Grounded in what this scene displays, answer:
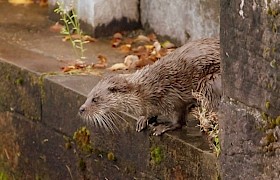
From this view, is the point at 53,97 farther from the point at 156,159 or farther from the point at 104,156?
the point at 156,159

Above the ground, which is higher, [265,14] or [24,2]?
[265,14]

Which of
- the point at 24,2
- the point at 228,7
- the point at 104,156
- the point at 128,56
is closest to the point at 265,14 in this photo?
the point at 228,7

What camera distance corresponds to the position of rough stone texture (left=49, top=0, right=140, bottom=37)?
853cm

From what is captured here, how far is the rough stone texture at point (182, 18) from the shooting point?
783cm

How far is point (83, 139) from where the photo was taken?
720cm

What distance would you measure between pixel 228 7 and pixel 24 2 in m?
5.14

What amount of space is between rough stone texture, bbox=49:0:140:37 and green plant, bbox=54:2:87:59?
8 centimetres

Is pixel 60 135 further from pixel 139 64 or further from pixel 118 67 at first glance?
pixel 139 64

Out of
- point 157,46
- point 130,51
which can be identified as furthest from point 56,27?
point 157,46

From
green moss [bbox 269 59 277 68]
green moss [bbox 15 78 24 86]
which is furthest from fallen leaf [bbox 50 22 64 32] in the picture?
green moss [bbox 269 59 277 68]

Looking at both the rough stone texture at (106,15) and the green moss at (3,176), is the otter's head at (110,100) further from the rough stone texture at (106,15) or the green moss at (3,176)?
the rough stone texture at (106,15)

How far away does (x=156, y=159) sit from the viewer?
635 cm

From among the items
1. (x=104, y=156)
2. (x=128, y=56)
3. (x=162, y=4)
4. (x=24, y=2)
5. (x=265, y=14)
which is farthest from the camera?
(x=24, y=2)

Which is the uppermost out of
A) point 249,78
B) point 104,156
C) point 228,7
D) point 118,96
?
point 228,7
